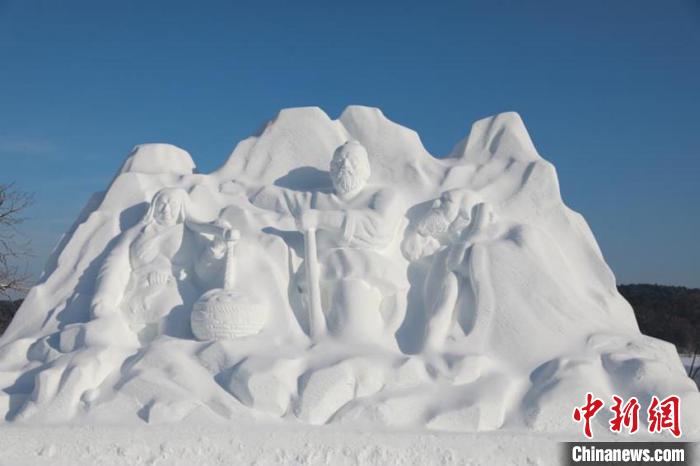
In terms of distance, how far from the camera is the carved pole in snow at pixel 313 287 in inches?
219

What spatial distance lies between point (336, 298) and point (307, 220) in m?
0.73

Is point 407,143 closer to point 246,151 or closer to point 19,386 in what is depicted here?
point 246,151

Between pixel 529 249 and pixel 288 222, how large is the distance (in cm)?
216

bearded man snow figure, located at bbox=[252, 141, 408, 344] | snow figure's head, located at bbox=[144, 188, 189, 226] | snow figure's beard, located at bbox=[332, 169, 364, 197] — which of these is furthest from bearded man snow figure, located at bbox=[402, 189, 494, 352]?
snow figure's head, located at bbox=[144, 188, 189, 226]

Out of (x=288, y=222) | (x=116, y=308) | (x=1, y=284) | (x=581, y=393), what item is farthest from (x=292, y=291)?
(x=1, y=284)

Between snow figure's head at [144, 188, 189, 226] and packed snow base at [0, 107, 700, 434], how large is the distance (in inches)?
0.7

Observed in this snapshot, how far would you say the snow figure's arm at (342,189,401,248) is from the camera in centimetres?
582

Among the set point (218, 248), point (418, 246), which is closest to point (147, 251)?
point (218, 248)

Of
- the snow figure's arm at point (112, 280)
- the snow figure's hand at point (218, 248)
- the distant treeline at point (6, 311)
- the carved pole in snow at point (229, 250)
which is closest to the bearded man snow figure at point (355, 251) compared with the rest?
the carved pole in snow at point (229, 250)

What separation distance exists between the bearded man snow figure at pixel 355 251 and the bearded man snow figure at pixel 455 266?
0.26 m

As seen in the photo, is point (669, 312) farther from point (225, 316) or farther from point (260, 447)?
point (260, 447)

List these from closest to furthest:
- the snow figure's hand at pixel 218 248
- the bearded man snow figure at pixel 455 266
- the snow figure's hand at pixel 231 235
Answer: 1. the bearded man snow figure at pixel 455 266
2. the snow figure's hand at pixel 231 235
3. the snow figure's hand at pixel 218 248

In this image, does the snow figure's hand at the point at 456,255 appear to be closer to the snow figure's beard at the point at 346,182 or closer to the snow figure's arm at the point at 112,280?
the snow figure's beard at the point at 346,182

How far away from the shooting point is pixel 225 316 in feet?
17.4
